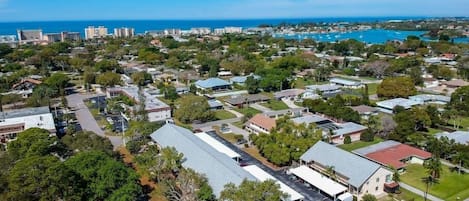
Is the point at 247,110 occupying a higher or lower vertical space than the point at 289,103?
lower

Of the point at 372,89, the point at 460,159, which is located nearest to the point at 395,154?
the point at 460,159

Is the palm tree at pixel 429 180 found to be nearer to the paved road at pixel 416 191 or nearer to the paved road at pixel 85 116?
the paved road at pixel 416 191

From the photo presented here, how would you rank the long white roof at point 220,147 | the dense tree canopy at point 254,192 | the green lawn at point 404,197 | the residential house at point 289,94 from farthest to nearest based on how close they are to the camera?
the residential house at point 289,94 < the long white roof at point 220,147 < the green lawn at point 404,197 < the dense tree canopy at point 254,192

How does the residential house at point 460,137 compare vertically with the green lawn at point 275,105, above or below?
above

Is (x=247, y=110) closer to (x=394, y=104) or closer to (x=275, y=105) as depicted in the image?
(x=275, y=105)

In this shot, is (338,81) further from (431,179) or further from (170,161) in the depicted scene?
(170,161)

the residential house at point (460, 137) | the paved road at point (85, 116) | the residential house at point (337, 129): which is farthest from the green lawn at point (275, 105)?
the paved road at point (85, 116)
